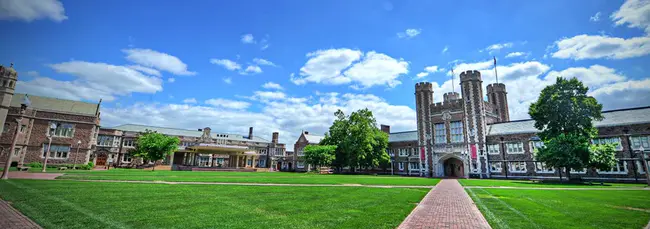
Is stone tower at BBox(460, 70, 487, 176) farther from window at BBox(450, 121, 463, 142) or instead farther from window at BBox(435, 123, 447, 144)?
window at BBox(435, 123, 447, 144)

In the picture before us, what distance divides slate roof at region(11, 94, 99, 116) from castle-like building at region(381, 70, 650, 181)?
54.2 metres

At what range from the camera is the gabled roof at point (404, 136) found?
5728 centimetres

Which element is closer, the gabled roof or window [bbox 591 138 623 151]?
window [bbox 591 138 623 151]

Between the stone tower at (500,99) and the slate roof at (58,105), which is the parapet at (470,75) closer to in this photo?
the stone tower at (500,99)

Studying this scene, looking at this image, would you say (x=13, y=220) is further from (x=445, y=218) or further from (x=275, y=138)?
(x=275, y=138)

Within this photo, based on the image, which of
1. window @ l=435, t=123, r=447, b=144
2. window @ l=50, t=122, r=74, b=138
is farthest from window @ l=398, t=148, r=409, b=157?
window @ l=50, t=122, r=74, b=138

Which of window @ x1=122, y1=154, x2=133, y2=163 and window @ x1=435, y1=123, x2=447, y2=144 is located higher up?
window @ x1=435, y1=123, x2=447, y2=144

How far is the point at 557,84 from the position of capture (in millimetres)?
31375

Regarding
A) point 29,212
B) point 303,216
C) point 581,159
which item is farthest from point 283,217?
point 581,159

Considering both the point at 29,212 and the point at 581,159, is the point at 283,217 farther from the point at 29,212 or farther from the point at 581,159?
the point at 581,159

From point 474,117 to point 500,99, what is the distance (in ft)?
44.7

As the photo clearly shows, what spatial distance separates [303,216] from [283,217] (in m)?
0.62

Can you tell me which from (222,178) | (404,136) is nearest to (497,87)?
(404,136)

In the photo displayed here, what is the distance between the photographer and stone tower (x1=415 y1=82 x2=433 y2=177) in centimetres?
4956
